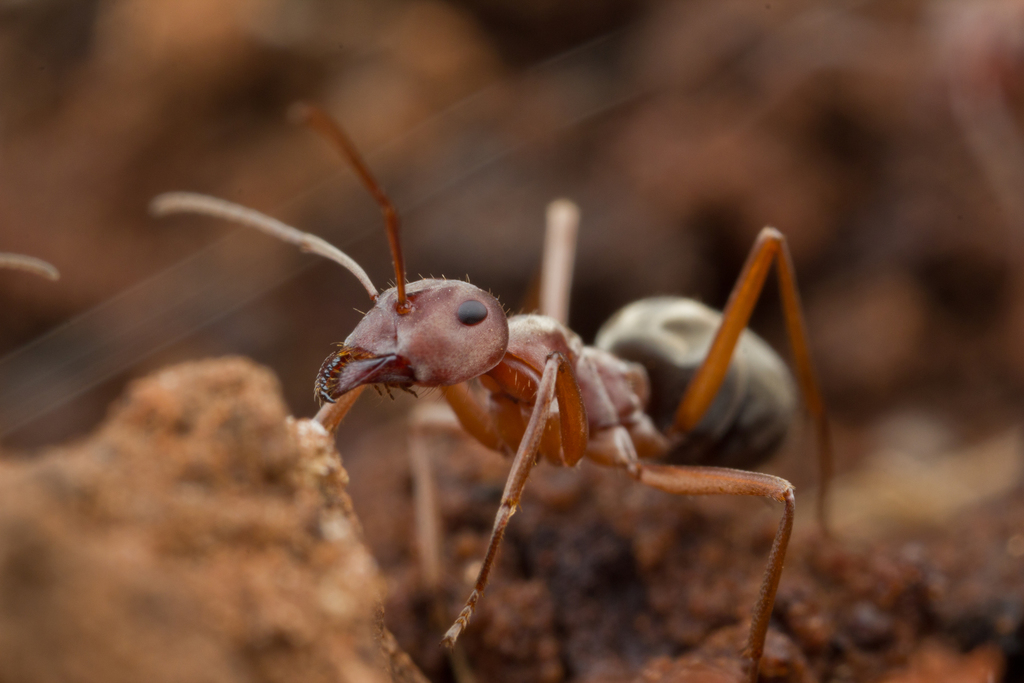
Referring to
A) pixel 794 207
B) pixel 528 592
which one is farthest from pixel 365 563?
pixel 794 207

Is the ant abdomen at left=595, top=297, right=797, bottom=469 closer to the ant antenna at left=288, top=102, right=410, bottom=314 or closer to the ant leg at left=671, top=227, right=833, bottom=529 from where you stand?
the ant leg at left=671, top=227, right=833, bottom=529

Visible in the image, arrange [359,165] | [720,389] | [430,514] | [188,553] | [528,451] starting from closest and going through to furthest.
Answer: [188,553], [359,165], [528,451], [430,514], [720,389]

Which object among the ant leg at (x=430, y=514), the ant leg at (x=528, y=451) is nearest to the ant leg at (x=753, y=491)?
the ant leg at (x=528, y=451)

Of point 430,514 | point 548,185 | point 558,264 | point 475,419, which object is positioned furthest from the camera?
point 548,185

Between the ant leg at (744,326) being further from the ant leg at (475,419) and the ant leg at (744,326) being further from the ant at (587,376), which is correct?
the ant leg at (475,419)

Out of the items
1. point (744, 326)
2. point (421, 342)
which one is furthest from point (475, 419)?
point (744, 326)

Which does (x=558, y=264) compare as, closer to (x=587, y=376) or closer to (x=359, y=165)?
(x=587, y=376)

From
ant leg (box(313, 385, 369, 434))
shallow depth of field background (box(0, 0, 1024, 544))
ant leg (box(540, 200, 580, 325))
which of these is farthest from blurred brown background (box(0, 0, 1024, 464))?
ant leg (box(313, 385, 369, 434))

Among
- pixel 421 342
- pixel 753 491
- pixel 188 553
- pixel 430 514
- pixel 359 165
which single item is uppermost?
pixel 359 165
